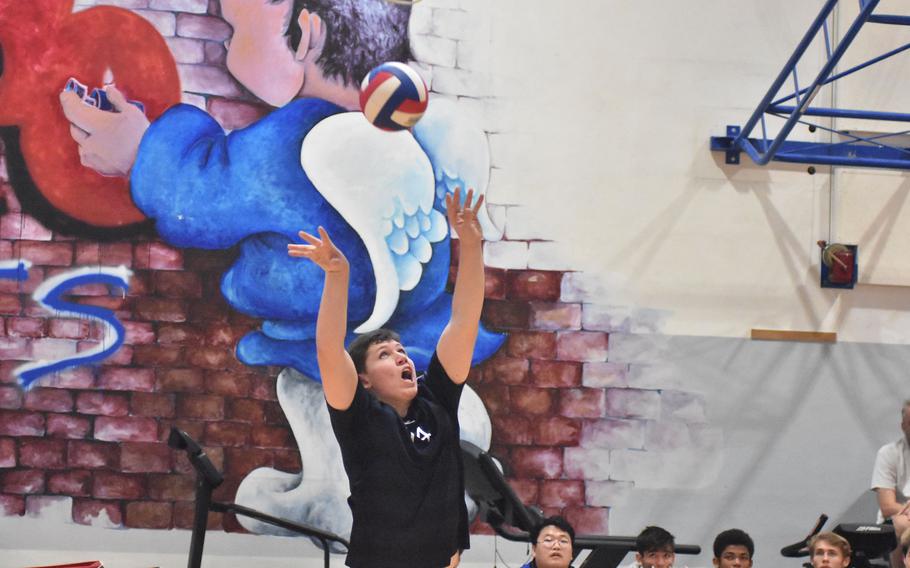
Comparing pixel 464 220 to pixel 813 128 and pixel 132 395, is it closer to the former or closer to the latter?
pixel 132 395

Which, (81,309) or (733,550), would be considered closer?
(733,550)

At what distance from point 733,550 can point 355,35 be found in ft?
12.7

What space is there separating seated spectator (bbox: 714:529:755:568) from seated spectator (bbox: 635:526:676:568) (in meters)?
0.30

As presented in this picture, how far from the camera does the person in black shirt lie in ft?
10.6

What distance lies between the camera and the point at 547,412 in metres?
6.77

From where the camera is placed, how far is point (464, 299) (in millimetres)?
3521

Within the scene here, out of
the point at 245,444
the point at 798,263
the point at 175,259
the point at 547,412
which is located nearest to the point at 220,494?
the point at 245,444

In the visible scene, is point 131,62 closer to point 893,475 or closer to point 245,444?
point 245,444

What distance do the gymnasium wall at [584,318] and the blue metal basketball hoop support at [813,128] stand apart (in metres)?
0.14

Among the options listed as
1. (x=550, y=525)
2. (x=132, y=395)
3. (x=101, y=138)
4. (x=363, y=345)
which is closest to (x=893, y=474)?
(x=550, y=525)

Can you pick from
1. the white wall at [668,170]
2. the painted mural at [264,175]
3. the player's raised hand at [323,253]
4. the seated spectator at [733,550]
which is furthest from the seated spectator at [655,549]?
the player's raised hand at [323,253]

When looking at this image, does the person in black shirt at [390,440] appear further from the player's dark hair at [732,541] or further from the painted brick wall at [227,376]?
the painted brick wall at [227,376]

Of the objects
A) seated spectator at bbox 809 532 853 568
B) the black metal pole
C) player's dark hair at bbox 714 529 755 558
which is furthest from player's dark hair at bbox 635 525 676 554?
the black metal pole

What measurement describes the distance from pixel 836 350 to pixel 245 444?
3.86 meters
